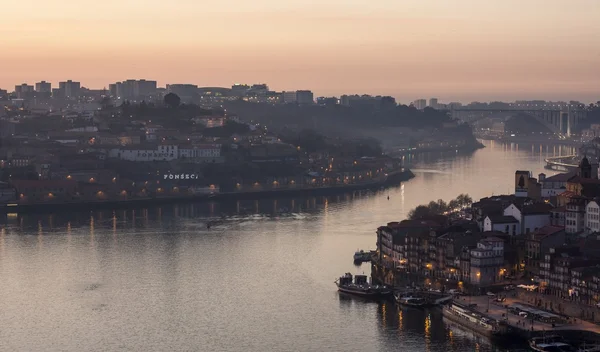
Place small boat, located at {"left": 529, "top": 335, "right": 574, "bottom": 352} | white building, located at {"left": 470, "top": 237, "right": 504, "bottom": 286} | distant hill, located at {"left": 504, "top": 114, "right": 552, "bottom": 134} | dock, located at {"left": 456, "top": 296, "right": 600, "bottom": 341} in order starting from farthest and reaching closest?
distant hill, located at {"left": 504, "top": 114, "right": 552, "bottom": 134}
white building, located at {"left": 470, "top": 237, "right": 504, "bottom": 286}
dock, located at {"left": 456, "top": 296, "right": 600, "bottom": 341}
small boat, located at {"left": 529, "top": 335, "right": 574, "bottom": 352}

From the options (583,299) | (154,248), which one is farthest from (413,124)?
(583,299)

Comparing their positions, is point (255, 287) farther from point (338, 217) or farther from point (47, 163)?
point (47, 163)

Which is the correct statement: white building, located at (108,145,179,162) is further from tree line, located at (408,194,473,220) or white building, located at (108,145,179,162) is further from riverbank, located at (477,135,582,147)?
riverbank, located at (477,135,582,147)

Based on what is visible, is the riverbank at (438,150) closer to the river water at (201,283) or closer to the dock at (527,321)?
the river water at (201,283)

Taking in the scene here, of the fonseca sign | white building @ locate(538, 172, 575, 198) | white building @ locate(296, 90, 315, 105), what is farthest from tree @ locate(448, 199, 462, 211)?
white building @ locate(296, 90, 315, 105)

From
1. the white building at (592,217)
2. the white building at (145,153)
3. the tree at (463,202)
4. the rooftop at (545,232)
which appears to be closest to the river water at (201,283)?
the tree at (463,202)
